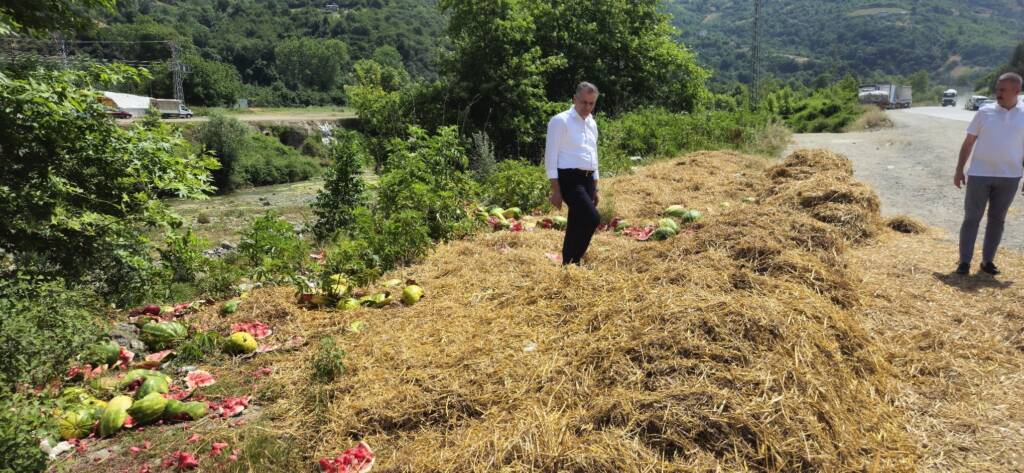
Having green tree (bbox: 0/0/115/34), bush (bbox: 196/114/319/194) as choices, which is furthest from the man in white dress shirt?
bush (bbox: 196/114/319/194)

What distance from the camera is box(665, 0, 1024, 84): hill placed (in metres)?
129

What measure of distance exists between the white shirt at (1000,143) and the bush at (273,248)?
21.3ft

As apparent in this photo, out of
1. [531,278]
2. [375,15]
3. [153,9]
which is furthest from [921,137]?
[153,9]

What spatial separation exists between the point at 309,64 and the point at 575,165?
11119 cm

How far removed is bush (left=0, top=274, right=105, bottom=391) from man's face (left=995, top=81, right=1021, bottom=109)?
7301 millimetres

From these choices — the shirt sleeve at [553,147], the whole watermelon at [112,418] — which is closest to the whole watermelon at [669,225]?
the shirt sleeve at [553,147]

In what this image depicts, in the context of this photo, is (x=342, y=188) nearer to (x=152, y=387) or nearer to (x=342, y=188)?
(x=342, y=188)

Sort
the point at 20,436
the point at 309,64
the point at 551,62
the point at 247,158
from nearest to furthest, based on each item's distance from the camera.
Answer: the point at 20,436
the point at 551,62
the point at 247,158
the point at 309,64

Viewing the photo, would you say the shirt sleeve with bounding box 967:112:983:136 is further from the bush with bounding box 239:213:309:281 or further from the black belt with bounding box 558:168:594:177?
the bush with bounding box 239:213:309:281

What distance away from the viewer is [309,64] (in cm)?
10675

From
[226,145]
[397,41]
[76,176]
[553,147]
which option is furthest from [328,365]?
[397,41]

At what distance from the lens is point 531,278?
523 centimetres

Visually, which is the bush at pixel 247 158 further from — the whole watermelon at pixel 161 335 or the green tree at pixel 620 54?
the whole watermelon at pixel 161 335

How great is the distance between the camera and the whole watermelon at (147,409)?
354 cm
